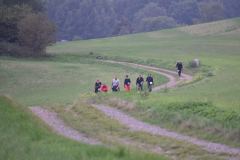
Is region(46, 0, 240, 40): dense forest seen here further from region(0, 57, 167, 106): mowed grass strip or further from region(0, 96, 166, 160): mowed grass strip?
region(0, 96, 166, 160): mowed grass strip

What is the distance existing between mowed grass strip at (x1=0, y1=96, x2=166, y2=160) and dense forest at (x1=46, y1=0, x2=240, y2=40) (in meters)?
152

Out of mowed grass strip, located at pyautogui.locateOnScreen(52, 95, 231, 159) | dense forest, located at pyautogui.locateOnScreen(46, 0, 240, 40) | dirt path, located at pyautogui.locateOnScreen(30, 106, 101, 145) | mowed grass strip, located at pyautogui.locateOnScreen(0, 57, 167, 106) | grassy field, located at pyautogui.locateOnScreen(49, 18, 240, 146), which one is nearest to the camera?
mowed grass strip, located at pyautogui.locateOnScreen(52, 95, 231, 159)

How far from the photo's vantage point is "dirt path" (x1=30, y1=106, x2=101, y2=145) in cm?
2042

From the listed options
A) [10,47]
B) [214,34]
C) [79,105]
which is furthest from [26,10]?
[79,105]

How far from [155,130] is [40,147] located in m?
8.74

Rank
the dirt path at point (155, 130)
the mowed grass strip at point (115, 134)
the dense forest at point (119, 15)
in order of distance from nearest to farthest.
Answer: the mowed grass strip at point (115, 134), the dirt path at point (155, 130), the dense forest at point (119, 15)

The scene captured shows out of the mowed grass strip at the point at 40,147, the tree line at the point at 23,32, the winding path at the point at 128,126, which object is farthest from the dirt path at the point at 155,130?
the tree line at the point at 23,32

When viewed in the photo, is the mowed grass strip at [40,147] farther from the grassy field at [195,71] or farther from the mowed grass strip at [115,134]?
the grassy field at [195,71]

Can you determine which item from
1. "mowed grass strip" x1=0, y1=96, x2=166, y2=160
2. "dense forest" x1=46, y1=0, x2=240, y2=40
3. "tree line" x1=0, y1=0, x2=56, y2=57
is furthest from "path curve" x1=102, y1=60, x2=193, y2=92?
"dense forest" x1=46, y1=0, x2=240, y2=40

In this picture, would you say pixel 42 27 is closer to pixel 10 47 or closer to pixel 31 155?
pixel 10 47

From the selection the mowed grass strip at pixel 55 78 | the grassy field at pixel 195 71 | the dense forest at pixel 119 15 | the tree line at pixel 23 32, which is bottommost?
the mowed grass strip at pixel 55 78

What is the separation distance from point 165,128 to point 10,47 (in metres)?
64.7

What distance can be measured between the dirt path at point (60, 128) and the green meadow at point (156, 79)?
0.53 meters

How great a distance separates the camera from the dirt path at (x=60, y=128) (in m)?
20.4
